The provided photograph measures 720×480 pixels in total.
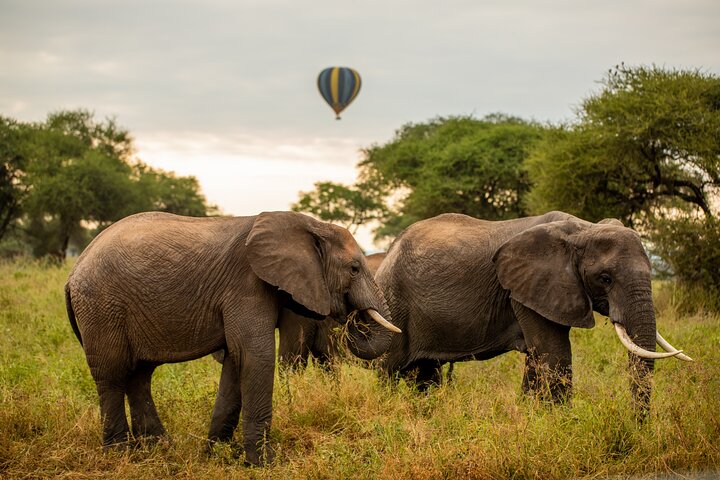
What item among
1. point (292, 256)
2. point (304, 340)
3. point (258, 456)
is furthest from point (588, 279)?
point (304, 340)

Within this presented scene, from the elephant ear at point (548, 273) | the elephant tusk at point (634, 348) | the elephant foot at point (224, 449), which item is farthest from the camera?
the elephant ear at point (548, 273)

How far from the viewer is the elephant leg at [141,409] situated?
7.61 metres

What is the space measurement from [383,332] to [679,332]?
7127 mm

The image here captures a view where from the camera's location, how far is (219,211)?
5278cm

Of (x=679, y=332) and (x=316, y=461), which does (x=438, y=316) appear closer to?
(x=316, y=461)

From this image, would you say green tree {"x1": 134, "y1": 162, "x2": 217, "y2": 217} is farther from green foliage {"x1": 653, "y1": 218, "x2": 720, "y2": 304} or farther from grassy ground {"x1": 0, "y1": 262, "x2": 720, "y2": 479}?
grassy ground {"x1": 0, "y1": 262, "x2": 720, "y2": 479}

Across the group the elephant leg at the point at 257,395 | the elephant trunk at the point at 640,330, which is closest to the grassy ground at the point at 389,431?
the elephant leg at the point at 257,395

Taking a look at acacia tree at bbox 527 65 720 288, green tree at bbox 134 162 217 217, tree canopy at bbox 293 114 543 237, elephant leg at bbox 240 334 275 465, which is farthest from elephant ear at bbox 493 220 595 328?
green tree at bbox 134 162 217 217

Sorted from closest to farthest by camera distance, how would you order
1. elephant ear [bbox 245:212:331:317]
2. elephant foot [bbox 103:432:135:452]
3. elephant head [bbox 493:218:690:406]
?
elephant ear [bbox 245:212:331:317] → elephant foot [bbox 103:432:135:452] → elephant head [bbox 493:218:690:406]

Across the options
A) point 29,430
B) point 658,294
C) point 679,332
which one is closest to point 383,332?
point 29,430

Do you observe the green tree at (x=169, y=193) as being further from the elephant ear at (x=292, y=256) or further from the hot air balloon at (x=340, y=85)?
the elephant ear at (x=292, y=256)

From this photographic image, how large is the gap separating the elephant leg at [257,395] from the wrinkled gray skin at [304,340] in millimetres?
2428

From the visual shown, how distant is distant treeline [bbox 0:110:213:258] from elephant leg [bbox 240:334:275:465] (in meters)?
29.9

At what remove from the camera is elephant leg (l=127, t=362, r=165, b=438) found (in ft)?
25.0
